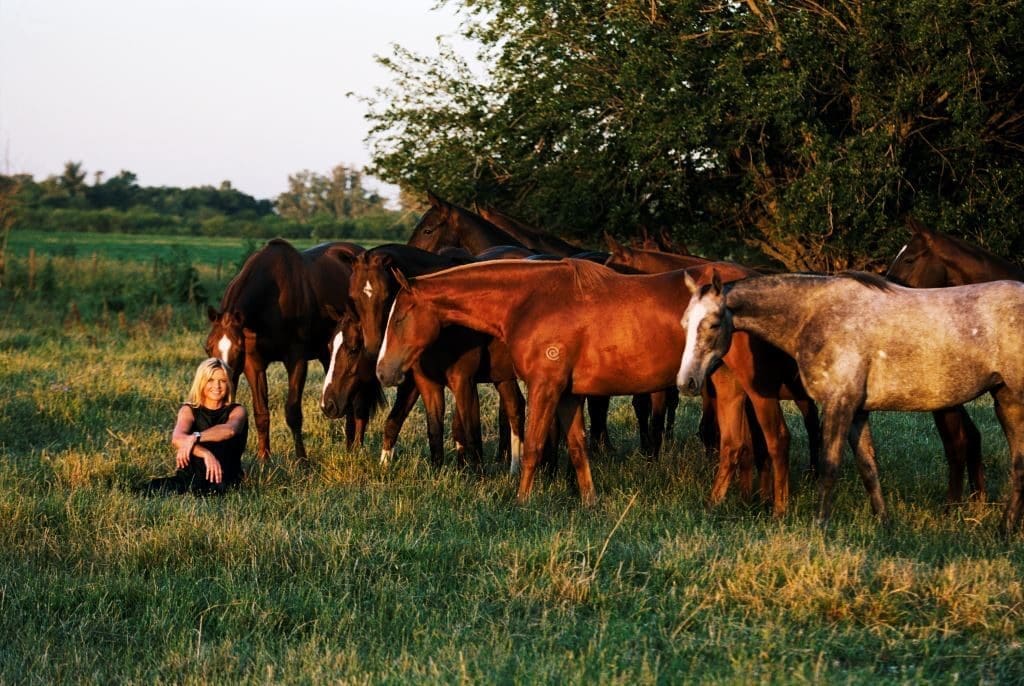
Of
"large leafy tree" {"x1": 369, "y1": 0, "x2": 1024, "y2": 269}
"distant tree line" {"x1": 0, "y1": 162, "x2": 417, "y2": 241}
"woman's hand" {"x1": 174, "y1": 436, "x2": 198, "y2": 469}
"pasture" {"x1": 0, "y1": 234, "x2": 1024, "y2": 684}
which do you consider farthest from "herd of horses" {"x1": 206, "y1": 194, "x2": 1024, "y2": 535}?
"distant tree line" {"x1": 0, "y1": 162, "x2": 417, "y2": 241}

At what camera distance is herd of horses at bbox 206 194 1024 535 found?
6719 millimetres

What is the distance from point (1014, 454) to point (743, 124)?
33.6ft

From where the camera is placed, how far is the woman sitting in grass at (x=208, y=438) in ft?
25.6

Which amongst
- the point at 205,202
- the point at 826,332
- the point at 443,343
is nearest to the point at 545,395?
the point at 443,343

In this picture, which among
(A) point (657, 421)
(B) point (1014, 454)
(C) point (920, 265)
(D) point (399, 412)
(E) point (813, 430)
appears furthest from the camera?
(A) point (657, 421)

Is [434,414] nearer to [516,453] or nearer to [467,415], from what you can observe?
[467,415]

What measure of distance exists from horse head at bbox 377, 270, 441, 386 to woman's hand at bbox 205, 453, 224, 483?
1.27 m

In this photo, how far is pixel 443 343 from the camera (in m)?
8.66

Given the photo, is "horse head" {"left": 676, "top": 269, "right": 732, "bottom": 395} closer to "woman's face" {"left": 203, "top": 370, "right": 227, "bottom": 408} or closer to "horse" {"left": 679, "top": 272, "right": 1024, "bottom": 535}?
"horse" {"left": 679, "top": 272, "right": 1024, "bottom": 535}

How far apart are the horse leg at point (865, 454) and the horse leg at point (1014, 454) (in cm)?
73

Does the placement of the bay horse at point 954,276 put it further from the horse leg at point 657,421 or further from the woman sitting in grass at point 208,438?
the woman sitting in grass at point 208,438

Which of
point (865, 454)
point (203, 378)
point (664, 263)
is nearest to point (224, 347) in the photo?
point (203, 378)

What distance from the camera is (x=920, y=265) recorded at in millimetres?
8219

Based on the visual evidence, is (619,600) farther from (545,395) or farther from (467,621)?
(545,395)
